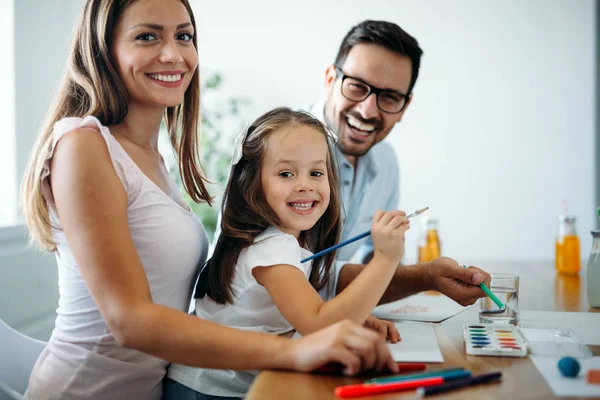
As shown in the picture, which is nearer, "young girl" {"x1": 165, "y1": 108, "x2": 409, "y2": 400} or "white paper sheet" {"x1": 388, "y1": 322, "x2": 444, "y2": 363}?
"white paper sheet" {"x1": 388, "y1": 322, "x2": 444, "y2": 363}

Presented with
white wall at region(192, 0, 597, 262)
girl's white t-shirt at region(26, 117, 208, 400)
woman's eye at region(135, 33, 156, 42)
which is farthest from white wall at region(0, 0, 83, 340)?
white wall at region(192, 0, 597, 262)

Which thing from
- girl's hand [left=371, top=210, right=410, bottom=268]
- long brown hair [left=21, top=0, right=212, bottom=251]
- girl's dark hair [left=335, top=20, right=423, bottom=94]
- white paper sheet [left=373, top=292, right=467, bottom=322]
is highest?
girl's dark hair [left=335, top=20, right=423, bottom=94]

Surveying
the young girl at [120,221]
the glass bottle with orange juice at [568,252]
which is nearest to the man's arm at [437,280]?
the young girl at [120,221]

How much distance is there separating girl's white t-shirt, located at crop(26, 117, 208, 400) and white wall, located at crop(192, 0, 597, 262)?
122 inches

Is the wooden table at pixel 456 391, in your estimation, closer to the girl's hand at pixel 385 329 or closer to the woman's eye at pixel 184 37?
the girl's hand at pixel 385 329

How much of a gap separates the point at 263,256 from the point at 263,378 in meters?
0.34

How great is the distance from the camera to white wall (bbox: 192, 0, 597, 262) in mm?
4098

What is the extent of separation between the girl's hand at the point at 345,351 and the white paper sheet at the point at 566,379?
0.71 ft

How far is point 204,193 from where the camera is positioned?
1523 millimetres

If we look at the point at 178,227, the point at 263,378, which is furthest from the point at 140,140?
the point at 263,378

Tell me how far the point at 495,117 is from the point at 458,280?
3.06 m

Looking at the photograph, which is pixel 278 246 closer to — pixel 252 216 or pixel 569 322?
pixel 252 216

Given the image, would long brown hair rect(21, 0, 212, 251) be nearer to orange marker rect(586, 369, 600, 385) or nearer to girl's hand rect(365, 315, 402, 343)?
girl's hand rect(365, 315, 402, 343)

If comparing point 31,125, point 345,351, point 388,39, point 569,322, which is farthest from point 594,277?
point 31,125
